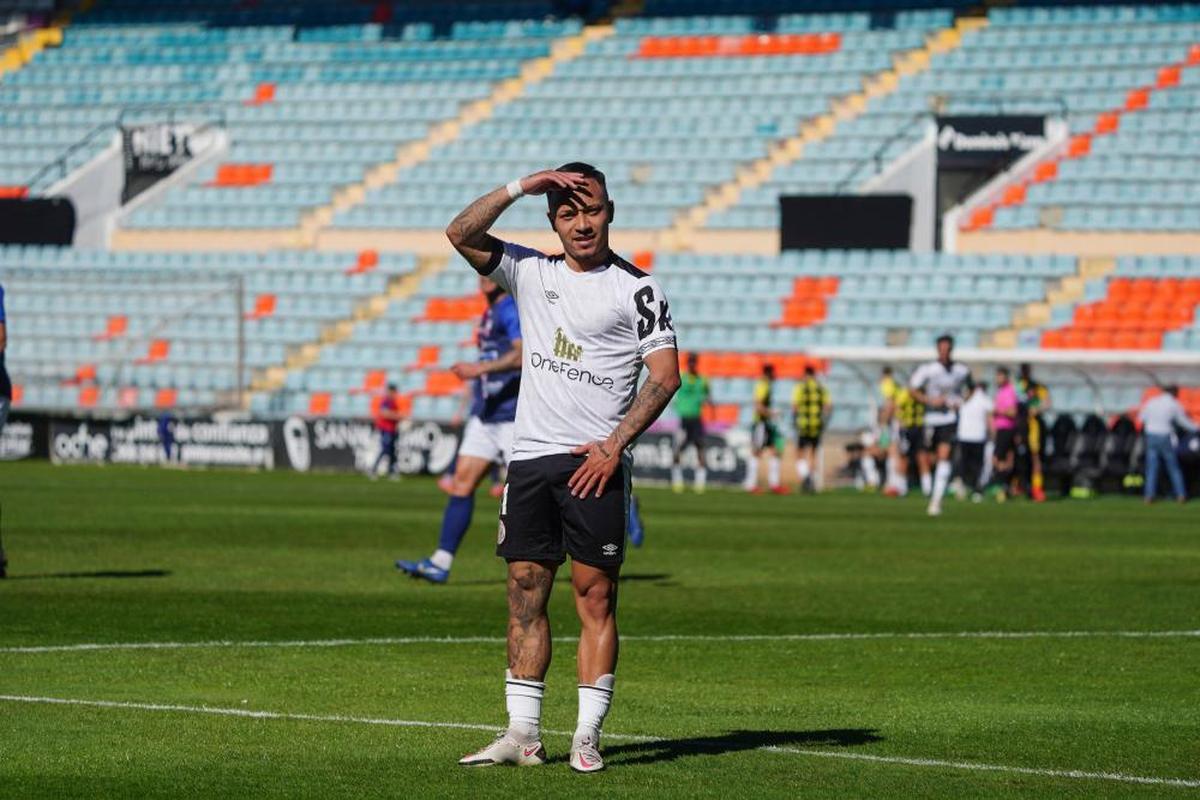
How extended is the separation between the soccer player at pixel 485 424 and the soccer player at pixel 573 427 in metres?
7.14

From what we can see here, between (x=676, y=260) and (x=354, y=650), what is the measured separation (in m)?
31.0

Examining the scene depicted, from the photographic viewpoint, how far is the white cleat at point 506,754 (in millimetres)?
7949

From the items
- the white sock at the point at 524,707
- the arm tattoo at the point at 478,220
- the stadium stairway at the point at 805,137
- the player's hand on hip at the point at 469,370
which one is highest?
the stadium stairway at the point at 805,137

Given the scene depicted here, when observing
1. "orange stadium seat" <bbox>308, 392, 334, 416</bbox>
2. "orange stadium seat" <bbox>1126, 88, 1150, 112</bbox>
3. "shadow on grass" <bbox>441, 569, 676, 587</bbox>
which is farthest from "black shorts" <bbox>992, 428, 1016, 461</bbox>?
"shadow on grass" <bbox>441, 569, 676, 587</bbox>

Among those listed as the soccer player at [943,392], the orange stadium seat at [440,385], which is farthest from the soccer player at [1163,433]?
the orange stadium seat at [440,385]

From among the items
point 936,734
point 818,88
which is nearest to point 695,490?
point 818,88

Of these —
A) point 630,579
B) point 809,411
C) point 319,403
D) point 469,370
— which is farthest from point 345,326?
point 469,370

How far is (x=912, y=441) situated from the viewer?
1303 inches

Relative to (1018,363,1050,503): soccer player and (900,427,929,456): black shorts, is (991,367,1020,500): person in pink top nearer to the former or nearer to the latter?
(1018,363,1050,503): soccer player

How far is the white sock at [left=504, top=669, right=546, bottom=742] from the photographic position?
8.04 m

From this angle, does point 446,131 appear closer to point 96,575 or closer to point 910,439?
point 910,439

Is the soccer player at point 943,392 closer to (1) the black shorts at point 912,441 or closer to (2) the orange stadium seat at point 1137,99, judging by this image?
(1) the black shorts at point 912,441

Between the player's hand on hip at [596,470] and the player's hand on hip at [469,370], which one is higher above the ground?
the player's hand on hip at [469,370]

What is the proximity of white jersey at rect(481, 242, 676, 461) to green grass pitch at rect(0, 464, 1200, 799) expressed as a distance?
1.21 m
